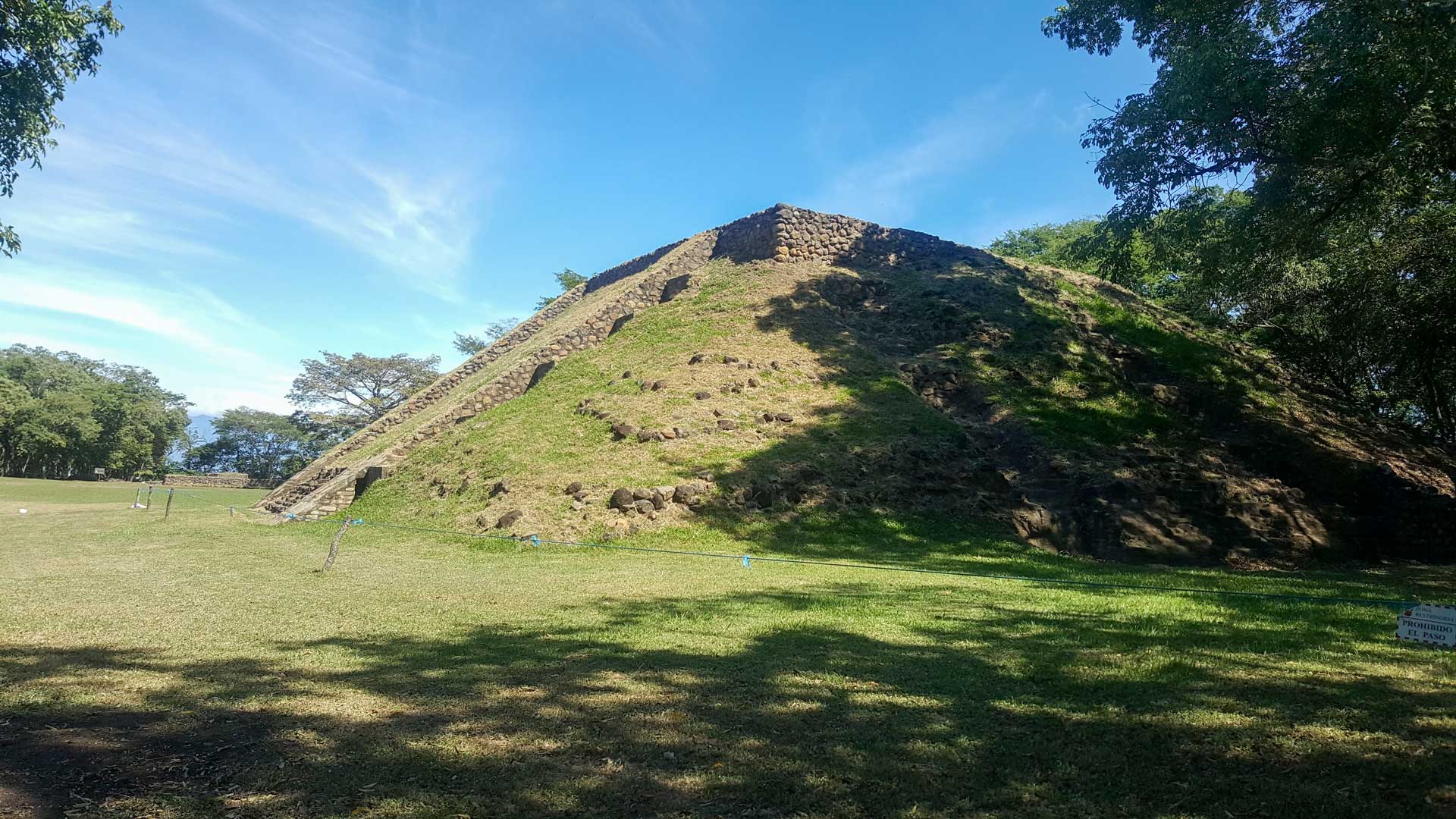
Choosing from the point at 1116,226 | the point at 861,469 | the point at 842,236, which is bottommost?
the point at 861,469

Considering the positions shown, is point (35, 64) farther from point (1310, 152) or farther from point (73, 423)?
point (73, 423)

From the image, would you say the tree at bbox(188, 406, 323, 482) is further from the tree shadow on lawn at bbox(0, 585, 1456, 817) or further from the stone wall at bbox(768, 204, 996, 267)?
the tree shadow on lawn at bbox(0, 585, 1456, 817)

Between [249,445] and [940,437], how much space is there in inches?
2926

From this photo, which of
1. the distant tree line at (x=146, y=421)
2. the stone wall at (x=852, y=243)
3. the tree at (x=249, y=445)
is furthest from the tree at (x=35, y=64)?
the tree at (x=249, y=445)

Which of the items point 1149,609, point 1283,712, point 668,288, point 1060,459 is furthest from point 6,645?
point 668,288

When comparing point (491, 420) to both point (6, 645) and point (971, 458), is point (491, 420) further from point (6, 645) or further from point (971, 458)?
point (6, 645)

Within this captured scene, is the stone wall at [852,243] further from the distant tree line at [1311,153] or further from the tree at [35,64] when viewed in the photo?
the tree at [35,64]

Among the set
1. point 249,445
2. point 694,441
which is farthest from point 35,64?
point 249,445

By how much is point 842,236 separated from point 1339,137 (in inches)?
612

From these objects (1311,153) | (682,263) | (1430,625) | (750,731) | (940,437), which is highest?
(682,263)

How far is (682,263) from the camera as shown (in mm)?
27031

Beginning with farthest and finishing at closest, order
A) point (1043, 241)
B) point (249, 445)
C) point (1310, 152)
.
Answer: point (249, 445), point (1043, 241), point (1310, 152)

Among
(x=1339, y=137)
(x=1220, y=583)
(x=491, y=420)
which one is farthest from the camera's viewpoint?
(x=491, y=420)

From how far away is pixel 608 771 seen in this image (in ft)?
12.1
